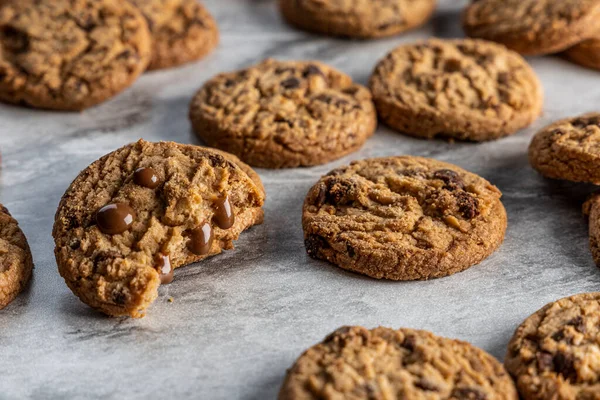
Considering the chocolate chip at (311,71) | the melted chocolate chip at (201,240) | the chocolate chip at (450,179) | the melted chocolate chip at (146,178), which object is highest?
the chocolate chip at (311,71)

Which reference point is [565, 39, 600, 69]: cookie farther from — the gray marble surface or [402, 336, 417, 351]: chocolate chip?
[402, 336, 417, 351]: chocolate chip

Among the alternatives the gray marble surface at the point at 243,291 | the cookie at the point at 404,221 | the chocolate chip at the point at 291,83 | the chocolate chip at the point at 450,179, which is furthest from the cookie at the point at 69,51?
the chocolate chip at the point at 450,179

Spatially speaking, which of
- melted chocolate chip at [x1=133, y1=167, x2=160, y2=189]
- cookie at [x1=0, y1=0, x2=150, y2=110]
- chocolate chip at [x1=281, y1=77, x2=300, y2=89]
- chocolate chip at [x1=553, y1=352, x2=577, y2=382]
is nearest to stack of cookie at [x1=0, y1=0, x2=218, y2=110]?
cookie at [x1=0, y1=0, x2=150, y2=110]

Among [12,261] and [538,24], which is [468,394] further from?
[538,24]

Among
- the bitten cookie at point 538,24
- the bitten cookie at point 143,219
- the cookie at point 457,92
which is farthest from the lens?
the bitten cookie at point 538,24

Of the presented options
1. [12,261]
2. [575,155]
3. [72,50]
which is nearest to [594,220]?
[575,155]

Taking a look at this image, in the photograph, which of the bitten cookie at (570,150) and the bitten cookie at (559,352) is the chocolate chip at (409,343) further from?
the bitten cookie at (570,150)
